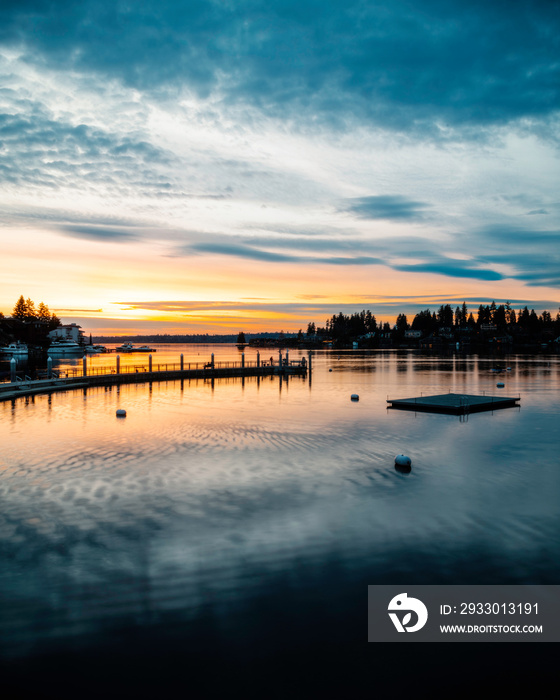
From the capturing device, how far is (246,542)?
46.2 ft

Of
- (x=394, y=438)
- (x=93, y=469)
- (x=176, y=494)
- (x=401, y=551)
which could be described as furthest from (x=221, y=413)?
(x=401, y=551)

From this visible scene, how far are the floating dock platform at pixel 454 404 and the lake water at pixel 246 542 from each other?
343 inches

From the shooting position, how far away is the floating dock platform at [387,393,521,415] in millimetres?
40906

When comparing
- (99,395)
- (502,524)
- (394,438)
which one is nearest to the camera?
(502,524)

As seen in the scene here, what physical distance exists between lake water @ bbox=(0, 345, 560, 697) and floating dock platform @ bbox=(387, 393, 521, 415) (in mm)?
8709

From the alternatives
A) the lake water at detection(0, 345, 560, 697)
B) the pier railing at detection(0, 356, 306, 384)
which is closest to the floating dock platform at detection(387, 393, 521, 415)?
the lake water at detection(0, 345, 560, 697)

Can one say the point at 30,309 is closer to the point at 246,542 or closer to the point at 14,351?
the point at 14,351

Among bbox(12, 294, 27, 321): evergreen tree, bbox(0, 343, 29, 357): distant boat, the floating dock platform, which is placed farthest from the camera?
bbox(12, 294, 27, 321): evergreen tree

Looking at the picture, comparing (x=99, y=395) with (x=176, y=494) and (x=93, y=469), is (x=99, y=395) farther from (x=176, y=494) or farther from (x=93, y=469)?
(x=176, y=494)

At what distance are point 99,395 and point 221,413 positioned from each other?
1751cm

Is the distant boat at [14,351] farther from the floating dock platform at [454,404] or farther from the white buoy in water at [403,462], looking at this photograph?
the white buoy in water at [403,462]

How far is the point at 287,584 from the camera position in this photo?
1160 centimetres

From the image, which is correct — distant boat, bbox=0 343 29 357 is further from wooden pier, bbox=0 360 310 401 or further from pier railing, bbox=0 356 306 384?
wooden pier, bbox=0 360 310 401

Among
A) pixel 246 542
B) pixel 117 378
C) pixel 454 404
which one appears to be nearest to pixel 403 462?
pixel 246 542
